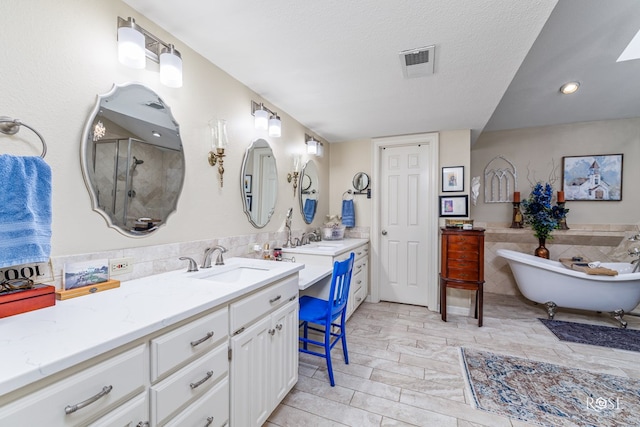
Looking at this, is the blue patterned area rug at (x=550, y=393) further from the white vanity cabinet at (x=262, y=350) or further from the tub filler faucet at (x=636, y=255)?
the tub filler faucet at (x=636, y=255)

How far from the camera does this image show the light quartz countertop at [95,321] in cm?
66

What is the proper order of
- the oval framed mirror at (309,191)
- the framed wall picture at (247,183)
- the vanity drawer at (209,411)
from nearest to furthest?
the vanity drawer at (209,411) < the framed wall picture at (247,183) < the oval framed mirror at (309,191)

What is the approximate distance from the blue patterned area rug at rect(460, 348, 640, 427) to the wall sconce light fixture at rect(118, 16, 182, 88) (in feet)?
9.27

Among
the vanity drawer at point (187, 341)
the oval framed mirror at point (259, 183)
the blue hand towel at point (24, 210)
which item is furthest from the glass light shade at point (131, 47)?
the vanity drawer at point (187, 341)

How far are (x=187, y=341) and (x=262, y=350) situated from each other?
0.55 metres

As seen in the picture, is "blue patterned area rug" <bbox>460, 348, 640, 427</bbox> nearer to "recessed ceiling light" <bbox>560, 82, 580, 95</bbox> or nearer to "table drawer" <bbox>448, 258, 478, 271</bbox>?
"table drawer" <bbox>448, 258, 478, 271</bbox>

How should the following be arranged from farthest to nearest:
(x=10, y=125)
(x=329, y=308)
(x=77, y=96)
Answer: (x=329, y=308) < (x=77, y=96) < (x=10, y=125)

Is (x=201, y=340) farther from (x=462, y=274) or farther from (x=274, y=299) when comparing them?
(x=462, y=274)

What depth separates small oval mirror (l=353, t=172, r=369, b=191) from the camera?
3.92 m

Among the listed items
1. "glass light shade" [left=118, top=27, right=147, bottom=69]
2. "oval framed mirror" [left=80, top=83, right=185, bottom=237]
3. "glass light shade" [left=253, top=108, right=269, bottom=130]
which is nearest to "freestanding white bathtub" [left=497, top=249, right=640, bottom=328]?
"glass light shade" [left=253, top=108, right=269, bottom=130]

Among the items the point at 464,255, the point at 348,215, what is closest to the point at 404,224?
the point at 348,215

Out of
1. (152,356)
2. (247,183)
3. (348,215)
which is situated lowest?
(152,356)

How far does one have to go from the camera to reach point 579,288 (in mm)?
3045

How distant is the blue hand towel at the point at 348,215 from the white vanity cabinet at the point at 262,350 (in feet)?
7.04
